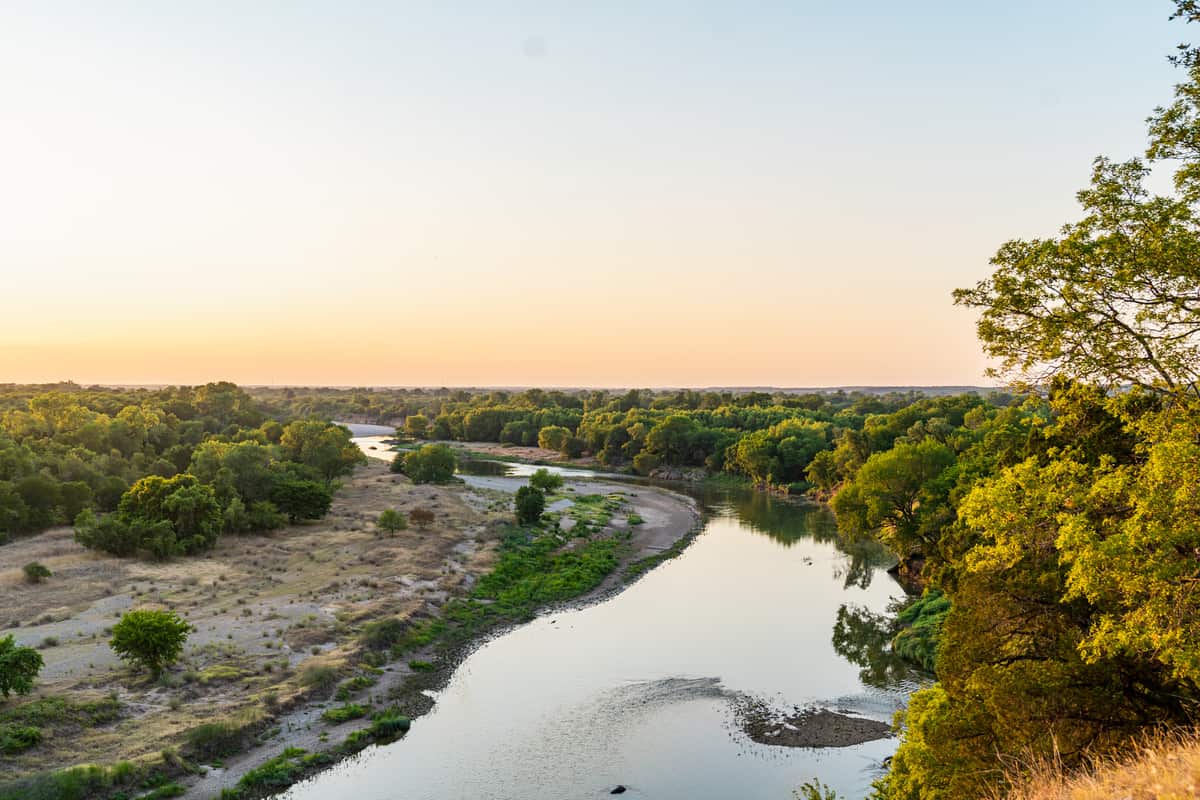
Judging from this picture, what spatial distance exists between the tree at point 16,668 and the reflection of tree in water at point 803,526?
50461mm

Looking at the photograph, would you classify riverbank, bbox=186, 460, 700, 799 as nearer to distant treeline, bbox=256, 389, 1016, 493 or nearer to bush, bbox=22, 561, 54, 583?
distant treeline, bbox=256, 389, 1016, 493

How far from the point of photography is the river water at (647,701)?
28344 millimetres

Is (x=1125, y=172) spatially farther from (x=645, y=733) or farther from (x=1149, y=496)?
(x=645, y=733)

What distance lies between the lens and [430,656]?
41.4 meters

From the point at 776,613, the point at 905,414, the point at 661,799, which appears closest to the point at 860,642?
the point at 776,613

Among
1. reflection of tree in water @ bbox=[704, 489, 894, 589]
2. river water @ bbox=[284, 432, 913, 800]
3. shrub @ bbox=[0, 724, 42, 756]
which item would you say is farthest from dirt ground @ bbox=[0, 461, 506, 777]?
reflection of tree in water @ bbox=[704, 489, 894, 589]

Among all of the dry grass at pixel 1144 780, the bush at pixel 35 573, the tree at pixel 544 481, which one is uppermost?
the dry grass at pixel 1144 780

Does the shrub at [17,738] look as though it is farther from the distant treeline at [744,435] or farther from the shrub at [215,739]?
the distant treeline at [744,435]

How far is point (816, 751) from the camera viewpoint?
3083cm

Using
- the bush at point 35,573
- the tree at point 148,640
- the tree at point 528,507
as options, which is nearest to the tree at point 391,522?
the tree at point 528,507

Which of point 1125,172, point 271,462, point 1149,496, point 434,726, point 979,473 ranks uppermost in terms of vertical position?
point 1125,172

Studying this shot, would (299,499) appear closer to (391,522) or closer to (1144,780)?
(391,522)

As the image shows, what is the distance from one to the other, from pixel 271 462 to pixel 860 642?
6720 centimetres

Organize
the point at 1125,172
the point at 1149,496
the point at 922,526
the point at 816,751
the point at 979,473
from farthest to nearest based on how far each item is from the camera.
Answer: the point at 922,526, the point at 979,473, the point at 816,751, the point at 1125,172, the point at 1149,496
